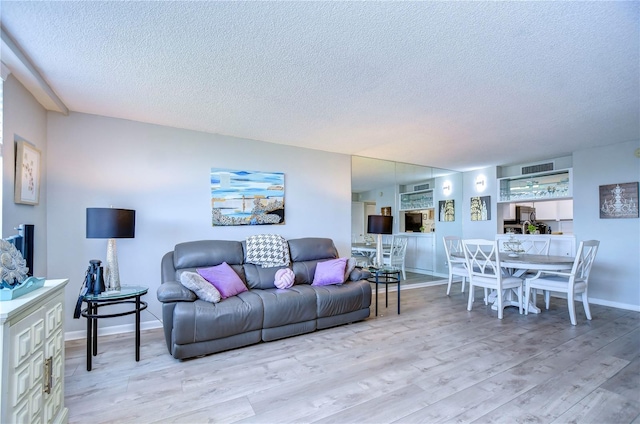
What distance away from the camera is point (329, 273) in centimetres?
374

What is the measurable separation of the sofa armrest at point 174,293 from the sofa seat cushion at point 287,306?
2.26ft

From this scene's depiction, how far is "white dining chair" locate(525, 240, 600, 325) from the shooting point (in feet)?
11.8

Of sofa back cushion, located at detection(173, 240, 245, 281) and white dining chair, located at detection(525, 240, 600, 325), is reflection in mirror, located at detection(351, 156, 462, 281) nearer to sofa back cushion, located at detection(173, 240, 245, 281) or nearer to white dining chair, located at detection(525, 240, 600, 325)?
sofa back cushion, located at detection(173, 240, 245, 281)

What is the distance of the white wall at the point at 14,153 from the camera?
2.26 meters

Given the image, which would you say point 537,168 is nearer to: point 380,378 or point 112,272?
point 380,378

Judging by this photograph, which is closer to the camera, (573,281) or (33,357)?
(33,357)

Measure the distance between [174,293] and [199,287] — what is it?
217 millimetres

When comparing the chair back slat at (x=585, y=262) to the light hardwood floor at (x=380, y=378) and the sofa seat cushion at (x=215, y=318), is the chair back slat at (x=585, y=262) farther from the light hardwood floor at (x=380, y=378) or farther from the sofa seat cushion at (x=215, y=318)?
the sofa seat cushion at (x=215, y=318)

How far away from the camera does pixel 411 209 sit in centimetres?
639

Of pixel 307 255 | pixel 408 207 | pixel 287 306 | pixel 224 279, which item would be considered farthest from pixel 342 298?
pixel 408 207

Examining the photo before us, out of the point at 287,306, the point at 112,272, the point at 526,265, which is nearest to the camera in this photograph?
the point at 112,272

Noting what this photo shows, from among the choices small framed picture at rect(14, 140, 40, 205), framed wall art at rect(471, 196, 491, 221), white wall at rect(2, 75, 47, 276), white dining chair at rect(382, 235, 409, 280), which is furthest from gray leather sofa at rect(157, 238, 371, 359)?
framed wall art at rect(471, 196, 491, 221)

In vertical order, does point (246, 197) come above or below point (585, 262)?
above

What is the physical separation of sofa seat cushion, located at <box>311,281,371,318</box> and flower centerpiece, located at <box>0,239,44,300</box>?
2373mm
